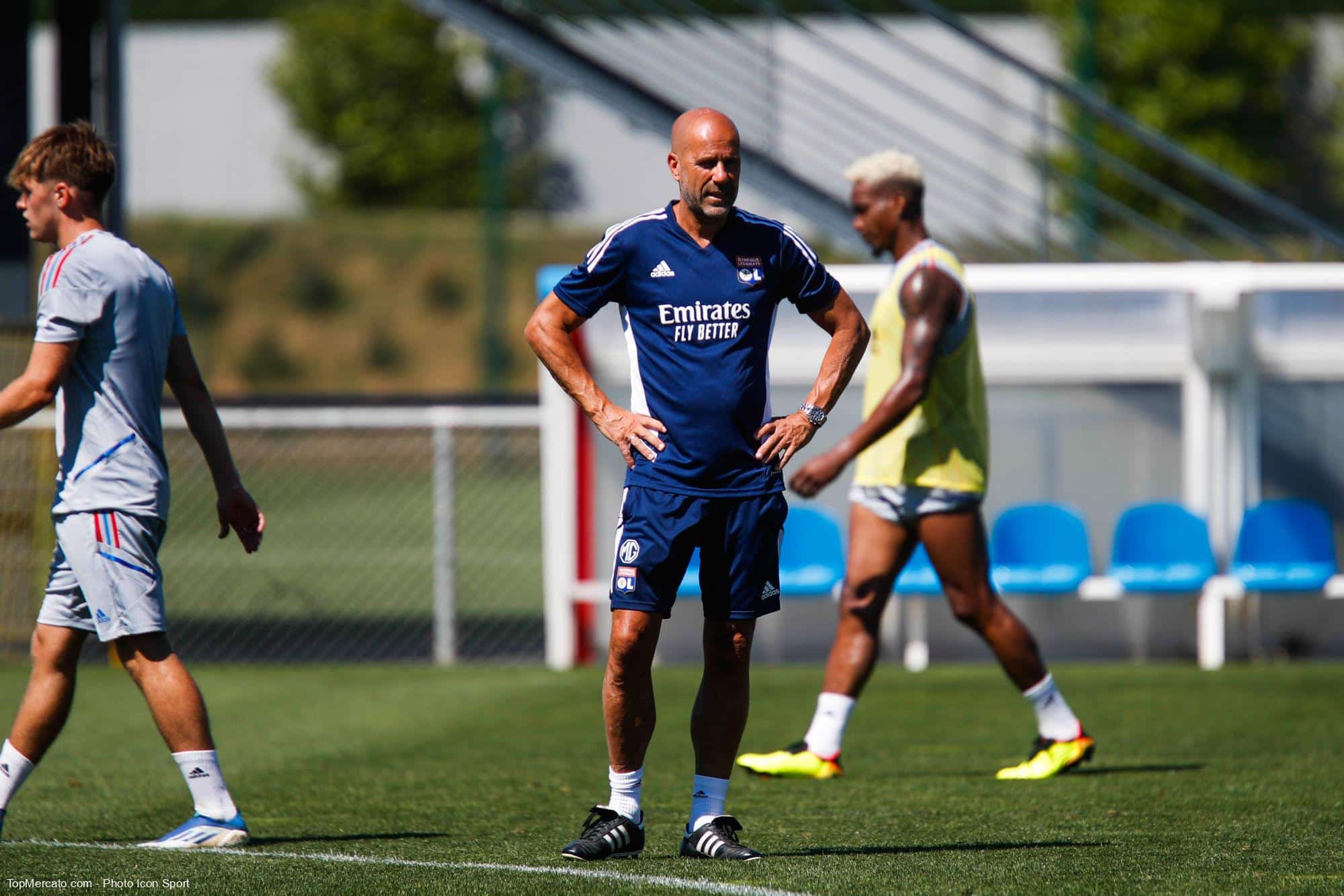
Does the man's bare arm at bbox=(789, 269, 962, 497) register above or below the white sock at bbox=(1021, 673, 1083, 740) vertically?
above

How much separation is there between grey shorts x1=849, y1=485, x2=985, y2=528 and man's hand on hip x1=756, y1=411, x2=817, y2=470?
1.86m

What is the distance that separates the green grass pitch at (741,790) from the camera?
471 cm

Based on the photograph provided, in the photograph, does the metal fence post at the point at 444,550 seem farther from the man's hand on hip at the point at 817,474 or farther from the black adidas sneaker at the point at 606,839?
the black adidas sneaker at the point at 606,839

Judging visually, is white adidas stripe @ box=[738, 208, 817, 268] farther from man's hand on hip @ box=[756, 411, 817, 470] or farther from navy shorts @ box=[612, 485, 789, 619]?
navy shorts @ box=[612, 485, 789, 619]

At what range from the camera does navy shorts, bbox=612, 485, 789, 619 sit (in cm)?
485

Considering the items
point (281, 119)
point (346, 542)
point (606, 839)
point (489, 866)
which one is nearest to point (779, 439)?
point (606, 839)

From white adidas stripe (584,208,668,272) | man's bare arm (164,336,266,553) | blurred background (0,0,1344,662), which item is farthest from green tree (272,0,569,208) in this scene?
white adidas stripe (584,208,668,272)

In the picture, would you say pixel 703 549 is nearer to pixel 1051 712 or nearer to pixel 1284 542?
pixel 1051 712

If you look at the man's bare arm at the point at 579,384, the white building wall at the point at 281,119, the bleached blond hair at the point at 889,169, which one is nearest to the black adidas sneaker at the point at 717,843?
the man's bare arm at the point at 579,384

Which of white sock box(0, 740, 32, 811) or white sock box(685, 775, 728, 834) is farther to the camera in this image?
white sock box(0, 740, 32, 811)

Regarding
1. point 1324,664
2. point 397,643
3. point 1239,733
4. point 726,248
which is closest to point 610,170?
point 397,643

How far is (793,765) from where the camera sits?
669 centimetres

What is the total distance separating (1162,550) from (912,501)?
14.0 feet

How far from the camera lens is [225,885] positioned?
450 centimetres
